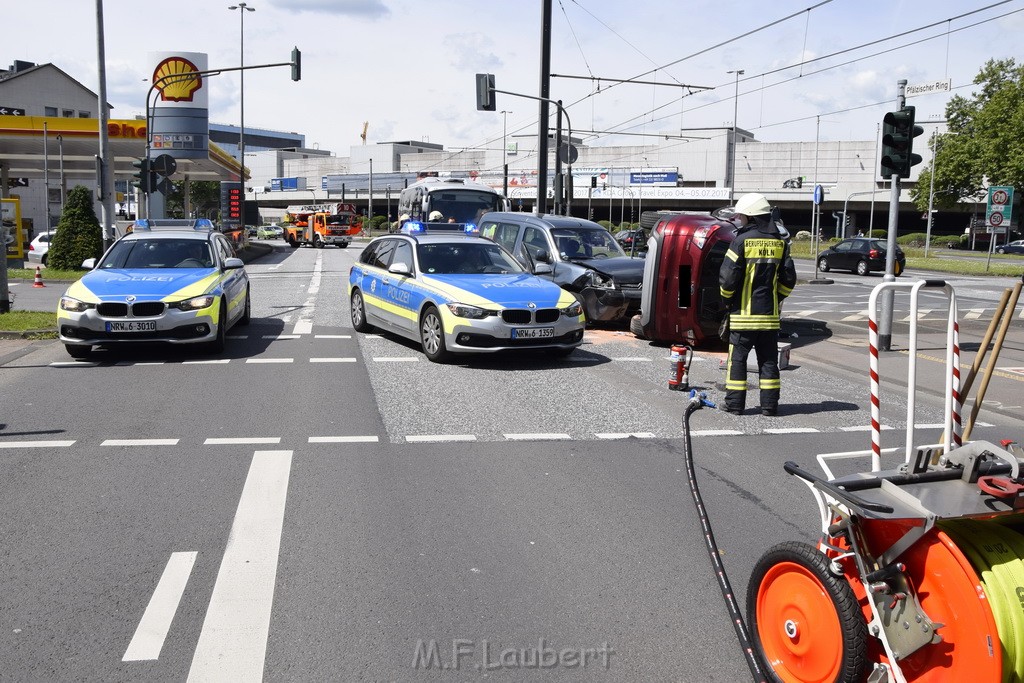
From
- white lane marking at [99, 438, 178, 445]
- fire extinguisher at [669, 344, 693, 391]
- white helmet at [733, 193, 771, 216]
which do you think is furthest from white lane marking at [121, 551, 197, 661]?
fire extinguisher at [669, 344, 693, 391]

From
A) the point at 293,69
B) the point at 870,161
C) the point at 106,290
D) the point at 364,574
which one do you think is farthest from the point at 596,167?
the point at 364,574

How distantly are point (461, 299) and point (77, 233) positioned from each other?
819 inches

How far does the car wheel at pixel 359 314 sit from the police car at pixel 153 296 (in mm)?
1860

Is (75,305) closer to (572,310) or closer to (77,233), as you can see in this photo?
(572,310)

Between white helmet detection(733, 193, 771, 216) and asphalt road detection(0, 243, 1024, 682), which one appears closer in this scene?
asphalt road detection(0, 243, 1024, 682)

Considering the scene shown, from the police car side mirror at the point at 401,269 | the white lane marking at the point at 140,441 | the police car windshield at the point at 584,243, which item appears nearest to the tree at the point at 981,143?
the police car windshield at the point at 584,243

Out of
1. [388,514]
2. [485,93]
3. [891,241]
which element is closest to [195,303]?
[388,514]

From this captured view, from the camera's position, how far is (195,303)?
1174 cm

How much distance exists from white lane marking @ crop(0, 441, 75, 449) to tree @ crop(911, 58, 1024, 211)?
6254 centimetres

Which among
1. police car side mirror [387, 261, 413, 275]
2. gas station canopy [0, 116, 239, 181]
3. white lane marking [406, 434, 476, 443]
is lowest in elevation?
white lane marking [406, 434, 476, 443]

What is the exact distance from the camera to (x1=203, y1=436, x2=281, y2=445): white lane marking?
764 cm

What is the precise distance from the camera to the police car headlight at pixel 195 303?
11.6 m

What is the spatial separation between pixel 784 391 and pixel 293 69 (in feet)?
66.1

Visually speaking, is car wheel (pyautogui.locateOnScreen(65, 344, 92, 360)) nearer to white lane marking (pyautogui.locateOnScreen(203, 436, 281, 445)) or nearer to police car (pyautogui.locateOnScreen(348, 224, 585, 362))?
police car (pyautogui.locateOnScreen(348, 224, 585, 362))
